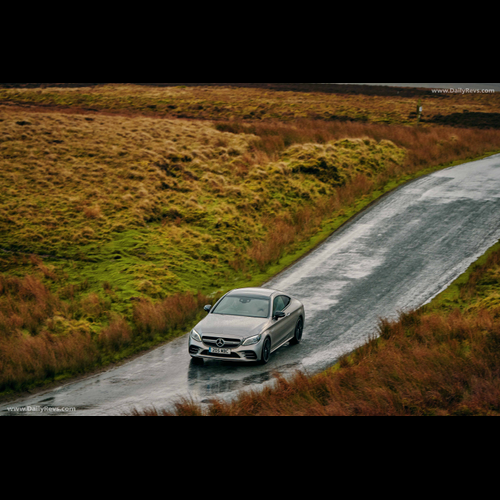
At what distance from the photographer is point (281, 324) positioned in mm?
15227

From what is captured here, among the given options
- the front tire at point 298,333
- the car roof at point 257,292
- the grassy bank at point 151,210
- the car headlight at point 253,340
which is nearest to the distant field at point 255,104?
the grassy bank at point 151,210

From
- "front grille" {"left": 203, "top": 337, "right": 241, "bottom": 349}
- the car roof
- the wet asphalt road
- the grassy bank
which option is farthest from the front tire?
the grassy bank

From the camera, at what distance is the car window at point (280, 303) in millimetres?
15578

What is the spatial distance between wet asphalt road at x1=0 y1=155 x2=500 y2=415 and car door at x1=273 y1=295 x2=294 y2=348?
1.67 feet

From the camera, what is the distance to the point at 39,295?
1862 cm

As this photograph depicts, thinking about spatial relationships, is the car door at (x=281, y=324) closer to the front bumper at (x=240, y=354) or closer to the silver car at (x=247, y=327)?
the silver car at (x=247, y=327)

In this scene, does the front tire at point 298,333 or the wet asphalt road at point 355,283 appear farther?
the front tire at point 298,333

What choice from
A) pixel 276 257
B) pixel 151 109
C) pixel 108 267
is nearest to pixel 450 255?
pixel 276 257

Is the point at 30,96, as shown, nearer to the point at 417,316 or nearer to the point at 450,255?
the point at 450,255

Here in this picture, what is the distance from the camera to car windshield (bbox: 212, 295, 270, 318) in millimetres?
15172

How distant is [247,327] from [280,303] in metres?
1.70

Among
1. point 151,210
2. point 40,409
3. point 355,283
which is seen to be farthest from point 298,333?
point 151,210

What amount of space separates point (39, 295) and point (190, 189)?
510 inches

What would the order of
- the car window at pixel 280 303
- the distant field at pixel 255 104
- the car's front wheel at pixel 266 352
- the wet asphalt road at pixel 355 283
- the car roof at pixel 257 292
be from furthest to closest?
the distant field at pixel 255 104
the car roof at pixel 257 292
the car window at pixel 280 303
the car's front wheel at pixel 266 352
the wet asphalt road at pixel 355 283
